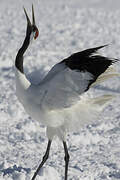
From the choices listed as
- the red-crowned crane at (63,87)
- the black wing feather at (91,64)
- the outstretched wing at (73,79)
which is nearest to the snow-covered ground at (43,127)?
the red-crowned crane at (63,87)

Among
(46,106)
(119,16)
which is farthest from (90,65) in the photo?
(119,16)

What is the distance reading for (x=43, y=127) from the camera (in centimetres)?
553

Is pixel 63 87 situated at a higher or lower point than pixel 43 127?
higher

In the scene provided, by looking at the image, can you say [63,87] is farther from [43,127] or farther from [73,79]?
[43,127]

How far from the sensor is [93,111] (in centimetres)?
405

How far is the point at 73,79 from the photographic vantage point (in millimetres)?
3627

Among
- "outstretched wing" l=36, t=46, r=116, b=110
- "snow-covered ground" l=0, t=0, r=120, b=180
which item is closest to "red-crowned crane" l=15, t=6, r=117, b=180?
"outstretched wing" l=36, t=46, r=116, b=110

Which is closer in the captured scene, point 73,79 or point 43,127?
point 73,79

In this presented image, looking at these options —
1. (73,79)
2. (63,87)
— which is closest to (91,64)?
(73,79)

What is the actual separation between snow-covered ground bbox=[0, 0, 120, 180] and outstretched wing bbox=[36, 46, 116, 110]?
847mm

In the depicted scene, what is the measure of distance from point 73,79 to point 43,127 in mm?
2018

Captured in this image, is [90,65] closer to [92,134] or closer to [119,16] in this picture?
[92,134]

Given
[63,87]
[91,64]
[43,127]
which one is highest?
[91,64]

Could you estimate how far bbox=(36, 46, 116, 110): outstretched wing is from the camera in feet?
11.9
